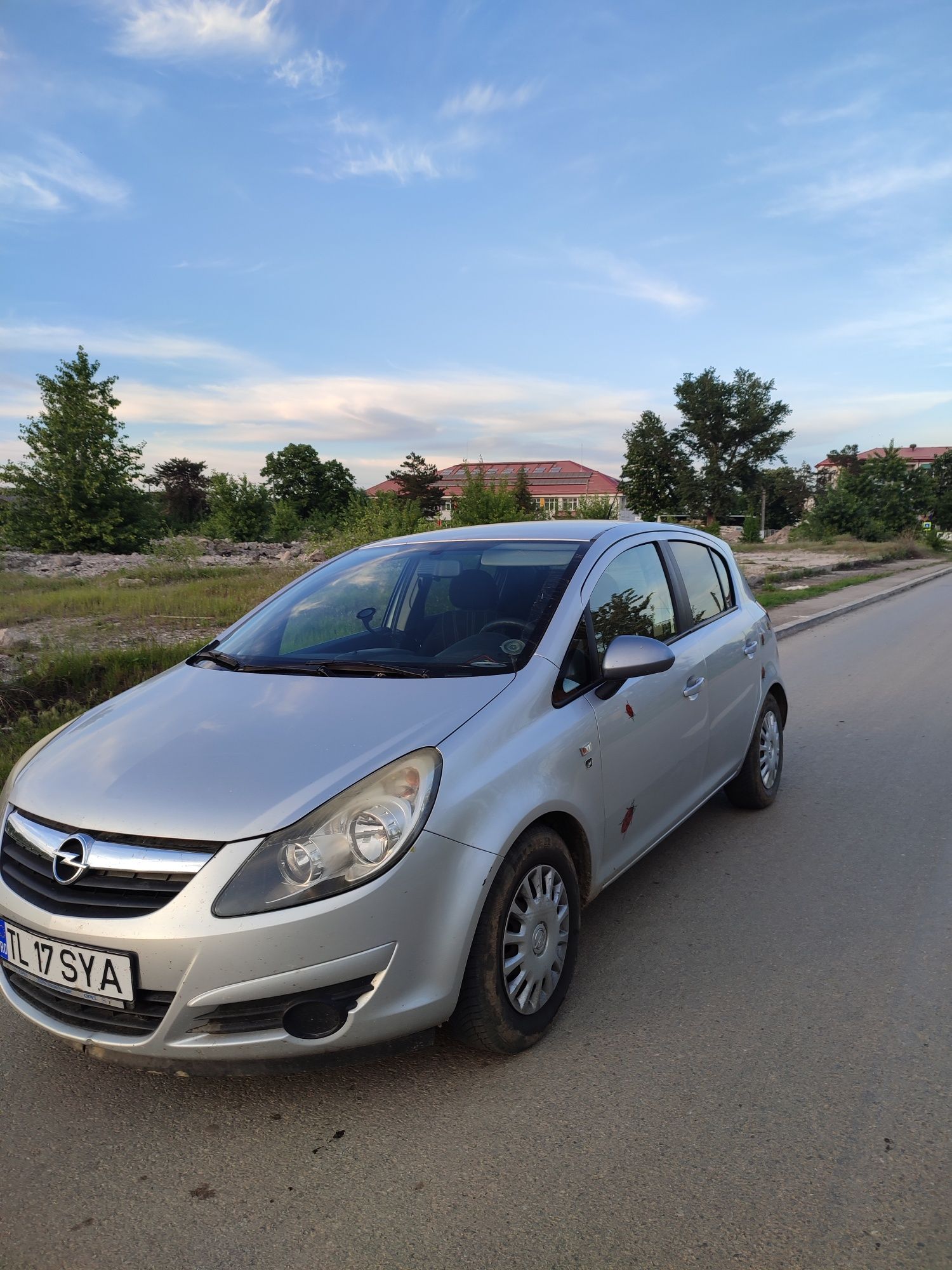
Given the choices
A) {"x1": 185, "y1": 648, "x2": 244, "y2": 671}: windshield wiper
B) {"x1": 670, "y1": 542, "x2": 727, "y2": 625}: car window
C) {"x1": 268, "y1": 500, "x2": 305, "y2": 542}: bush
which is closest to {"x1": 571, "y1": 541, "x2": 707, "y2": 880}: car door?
{"x1": 670, "y1": 542, "x2": 727, "y2": 625}: car window

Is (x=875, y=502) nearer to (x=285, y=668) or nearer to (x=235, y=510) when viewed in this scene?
(x=235, y=510)

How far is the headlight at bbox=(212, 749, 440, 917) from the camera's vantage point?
2225 millimetres

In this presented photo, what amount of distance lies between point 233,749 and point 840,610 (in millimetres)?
14267

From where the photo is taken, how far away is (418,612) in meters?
3.73

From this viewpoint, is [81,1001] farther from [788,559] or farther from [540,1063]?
[788,559]

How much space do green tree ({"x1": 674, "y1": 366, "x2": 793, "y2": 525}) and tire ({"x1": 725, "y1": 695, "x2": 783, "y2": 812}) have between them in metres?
80.8

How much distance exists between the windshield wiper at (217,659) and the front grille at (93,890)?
1103 millimetres

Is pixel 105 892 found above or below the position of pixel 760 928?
above

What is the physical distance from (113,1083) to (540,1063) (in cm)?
126

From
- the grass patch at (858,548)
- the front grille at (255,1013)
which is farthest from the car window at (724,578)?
the grass patch at (858,548)

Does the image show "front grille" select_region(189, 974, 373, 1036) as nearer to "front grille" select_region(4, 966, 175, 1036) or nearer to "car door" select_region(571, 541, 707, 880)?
"front grille" select_region(4, 966, 175, 1036)

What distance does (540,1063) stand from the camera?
2.70 m

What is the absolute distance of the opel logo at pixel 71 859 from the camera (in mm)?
2342

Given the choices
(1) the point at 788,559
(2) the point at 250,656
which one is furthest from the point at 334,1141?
(1) the point at 788,559
